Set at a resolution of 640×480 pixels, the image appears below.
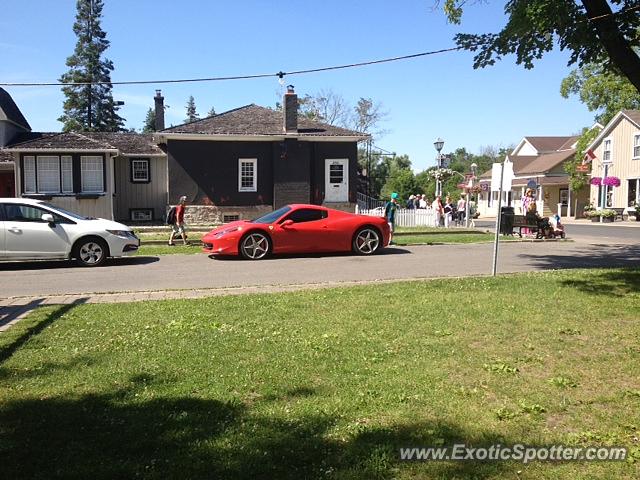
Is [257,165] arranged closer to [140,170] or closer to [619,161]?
[140,170]

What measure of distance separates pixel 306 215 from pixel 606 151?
37.8m

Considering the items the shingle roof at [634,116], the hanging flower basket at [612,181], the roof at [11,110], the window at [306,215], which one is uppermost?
the shingle roof at [634,116]

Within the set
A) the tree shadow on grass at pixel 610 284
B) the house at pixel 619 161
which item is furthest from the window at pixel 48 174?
the house at pixel 619 161

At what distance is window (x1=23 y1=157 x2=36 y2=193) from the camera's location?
79.4 feet

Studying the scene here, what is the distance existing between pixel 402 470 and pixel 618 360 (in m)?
2.93

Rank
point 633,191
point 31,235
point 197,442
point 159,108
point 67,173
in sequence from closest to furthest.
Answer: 1. point 197,442
2. point 31,235
3. point 67,173
4. point 159,108
5. point 633,191

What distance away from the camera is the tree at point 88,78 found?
185ft

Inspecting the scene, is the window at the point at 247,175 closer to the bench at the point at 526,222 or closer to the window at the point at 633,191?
the bench at the point at 526,222

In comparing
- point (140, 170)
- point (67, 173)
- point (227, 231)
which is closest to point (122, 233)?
point (227, 231)

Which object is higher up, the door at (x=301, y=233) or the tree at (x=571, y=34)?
the tree at (x=571, y=34)

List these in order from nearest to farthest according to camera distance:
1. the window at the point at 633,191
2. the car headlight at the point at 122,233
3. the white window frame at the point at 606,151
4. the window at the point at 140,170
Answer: the car headlight at the point at 122,233 → the window at the point at 140,170 → the window at the point at 633,191 → the white window frame at the point at 606,151

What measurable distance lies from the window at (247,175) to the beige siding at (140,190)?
4.33 metres

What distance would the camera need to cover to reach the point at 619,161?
42.5 meters

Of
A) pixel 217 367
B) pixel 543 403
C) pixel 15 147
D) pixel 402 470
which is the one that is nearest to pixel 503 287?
pixel 543 403
